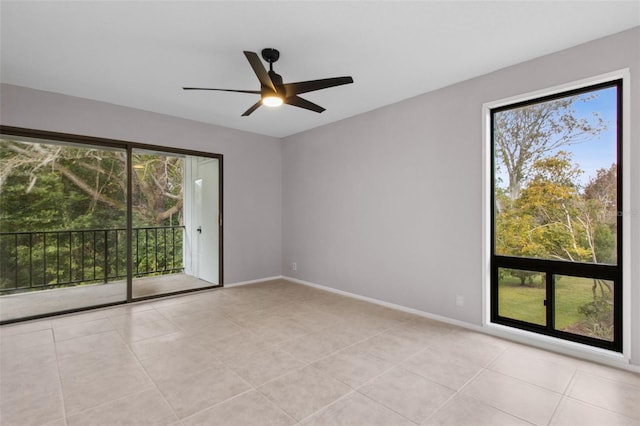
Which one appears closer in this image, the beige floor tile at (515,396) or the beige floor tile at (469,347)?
the beige floor tile at (515,396)

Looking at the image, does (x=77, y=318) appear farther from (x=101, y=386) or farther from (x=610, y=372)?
(x=610, y=372)

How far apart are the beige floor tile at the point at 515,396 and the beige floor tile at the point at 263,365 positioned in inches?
52.4

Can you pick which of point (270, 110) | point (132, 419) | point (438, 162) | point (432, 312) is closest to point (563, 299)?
point (432, 312)

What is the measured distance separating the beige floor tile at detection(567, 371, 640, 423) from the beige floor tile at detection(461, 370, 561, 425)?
0.62 feet

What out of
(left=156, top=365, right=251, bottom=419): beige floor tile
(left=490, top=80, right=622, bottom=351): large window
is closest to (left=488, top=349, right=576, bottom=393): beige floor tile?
(left=490, top=80, right=622, bottom=351): large window

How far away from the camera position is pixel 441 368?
2467mm

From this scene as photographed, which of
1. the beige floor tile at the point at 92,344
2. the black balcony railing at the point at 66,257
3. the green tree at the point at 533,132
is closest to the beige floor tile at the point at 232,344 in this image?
the beige floor tile at the point at 92,344

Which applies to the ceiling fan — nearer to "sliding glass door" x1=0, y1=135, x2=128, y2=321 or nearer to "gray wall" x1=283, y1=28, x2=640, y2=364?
"gray wall" x1=283, y1=28, x2=640, y2=364

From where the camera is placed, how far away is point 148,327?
3.37 m

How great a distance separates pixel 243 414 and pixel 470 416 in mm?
1401

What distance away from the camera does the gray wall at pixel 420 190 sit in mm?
2688

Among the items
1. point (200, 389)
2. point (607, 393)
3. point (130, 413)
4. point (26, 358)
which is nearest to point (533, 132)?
point (607, 393)

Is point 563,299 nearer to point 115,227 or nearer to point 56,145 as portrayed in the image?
point 115,227

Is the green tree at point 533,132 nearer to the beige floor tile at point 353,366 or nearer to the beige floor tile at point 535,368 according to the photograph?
the beige floor tile at point 535,368
